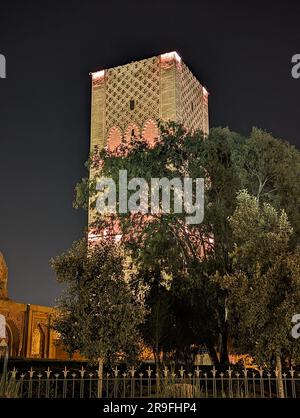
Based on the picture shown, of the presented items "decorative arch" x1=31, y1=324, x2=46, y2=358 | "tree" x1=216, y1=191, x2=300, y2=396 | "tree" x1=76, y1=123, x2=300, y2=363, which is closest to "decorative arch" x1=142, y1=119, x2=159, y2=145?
"tree" x1=76, y1=123, x2=300, y2=363

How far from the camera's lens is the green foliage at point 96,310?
1152 cm

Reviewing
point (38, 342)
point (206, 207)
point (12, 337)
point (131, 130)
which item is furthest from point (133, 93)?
point (206, 207)

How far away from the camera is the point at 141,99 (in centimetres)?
3628

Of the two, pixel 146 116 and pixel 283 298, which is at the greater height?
pixel 146 116

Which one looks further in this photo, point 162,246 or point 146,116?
point 146,116

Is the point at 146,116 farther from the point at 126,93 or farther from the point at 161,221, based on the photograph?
the point at 161,221

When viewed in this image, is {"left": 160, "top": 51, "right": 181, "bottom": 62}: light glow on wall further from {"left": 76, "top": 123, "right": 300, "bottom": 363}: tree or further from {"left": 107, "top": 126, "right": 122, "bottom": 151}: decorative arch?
{"left": 76, "top": 123, "right": 300, "bottom": 363}: tree

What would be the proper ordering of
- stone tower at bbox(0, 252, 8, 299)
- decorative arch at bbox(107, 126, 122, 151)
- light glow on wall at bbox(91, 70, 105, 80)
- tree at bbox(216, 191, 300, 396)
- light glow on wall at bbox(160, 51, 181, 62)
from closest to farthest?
tree at bbox(216, 191, 300, 396) → stone tower at bbox(0, 252, 8, 299) → decorative arch at bbox(107, 126, 122, 151) → light glow on wall at bbox(160, 51, 181, 62) → light glow on wall at bbox(91, 70, 105, 80)

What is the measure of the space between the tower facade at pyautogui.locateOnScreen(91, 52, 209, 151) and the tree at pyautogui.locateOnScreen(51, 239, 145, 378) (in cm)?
2306

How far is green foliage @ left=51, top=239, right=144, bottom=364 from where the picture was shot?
11.5 metres

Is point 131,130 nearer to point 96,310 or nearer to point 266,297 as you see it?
point 96,310
